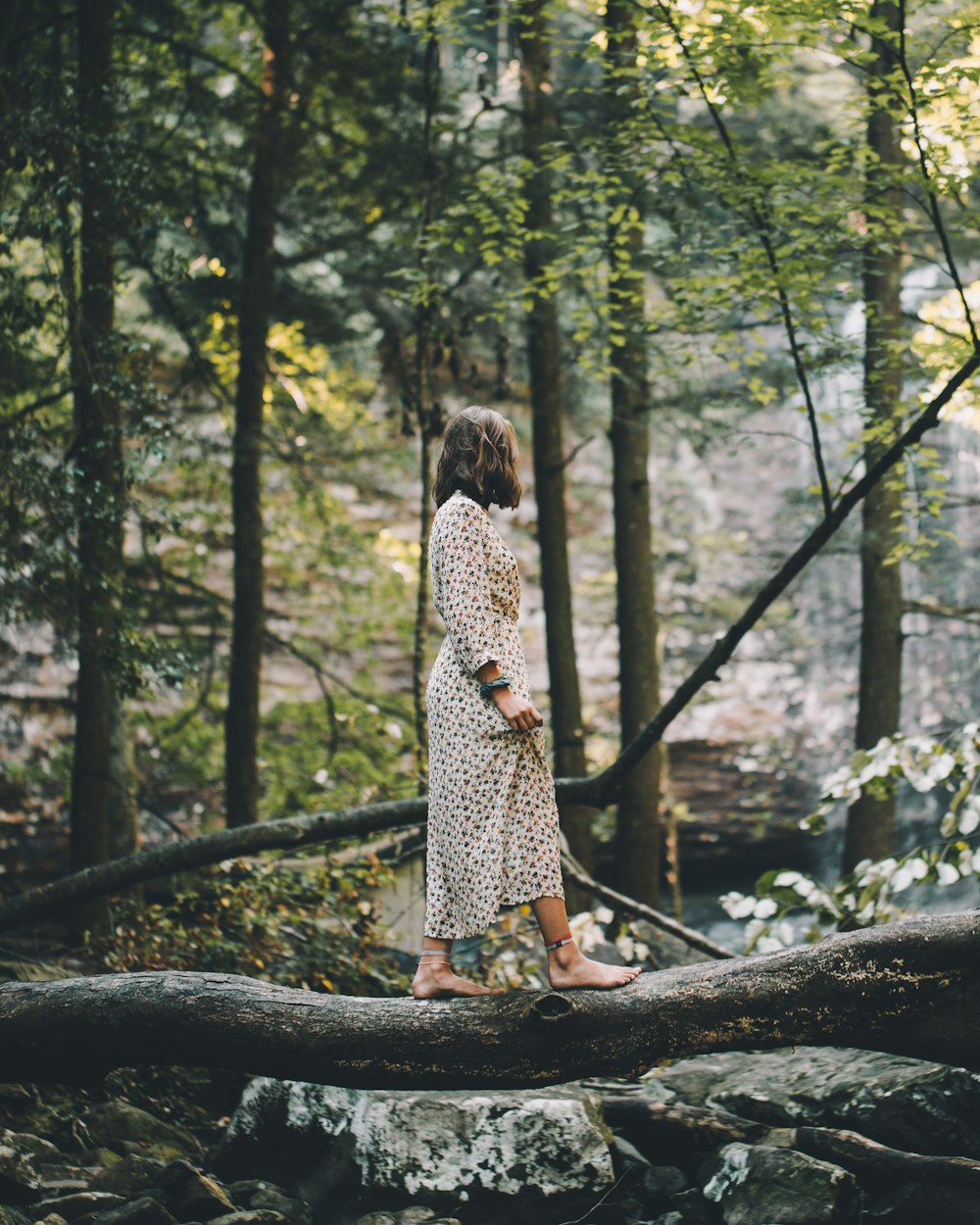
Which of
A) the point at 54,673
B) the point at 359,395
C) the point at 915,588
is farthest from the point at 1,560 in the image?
the point at 915,588

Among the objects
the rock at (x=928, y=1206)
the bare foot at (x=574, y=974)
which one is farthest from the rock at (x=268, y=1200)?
the rock at (x=928, y=1206)

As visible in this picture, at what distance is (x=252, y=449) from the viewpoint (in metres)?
9.50

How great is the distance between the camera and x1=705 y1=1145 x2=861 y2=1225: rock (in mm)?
4219

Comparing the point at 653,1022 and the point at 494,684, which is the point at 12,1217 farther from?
the point at 494,684

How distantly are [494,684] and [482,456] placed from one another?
834 millimetres

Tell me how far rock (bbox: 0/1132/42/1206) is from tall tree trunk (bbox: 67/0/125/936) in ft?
10.1

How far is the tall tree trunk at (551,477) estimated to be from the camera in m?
9.03

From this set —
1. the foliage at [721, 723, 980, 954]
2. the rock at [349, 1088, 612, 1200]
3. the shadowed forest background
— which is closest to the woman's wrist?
the shadowed forest background

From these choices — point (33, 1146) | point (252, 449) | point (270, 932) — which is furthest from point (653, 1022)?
point (252, 449)

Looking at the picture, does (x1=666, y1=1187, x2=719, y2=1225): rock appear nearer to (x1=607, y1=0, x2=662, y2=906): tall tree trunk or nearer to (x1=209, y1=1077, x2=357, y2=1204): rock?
(x1=209, y1=1077, x2=357, y2=1204): rock

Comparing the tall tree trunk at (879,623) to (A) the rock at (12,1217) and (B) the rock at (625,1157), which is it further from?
(A) the rock at (12,1217)

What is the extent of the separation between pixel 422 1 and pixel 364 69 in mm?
2729

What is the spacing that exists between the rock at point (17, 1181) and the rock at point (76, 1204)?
82 mm

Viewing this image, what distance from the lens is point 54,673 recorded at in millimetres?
13695
